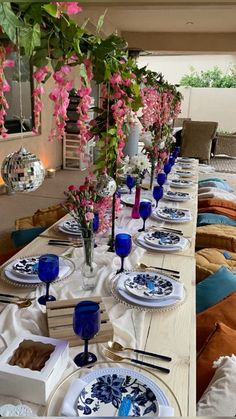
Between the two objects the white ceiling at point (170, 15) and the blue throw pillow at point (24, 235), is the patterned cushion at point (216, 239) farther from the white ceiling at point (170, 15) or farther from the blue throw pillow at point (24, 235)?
the white ceiling at point (170, 15)

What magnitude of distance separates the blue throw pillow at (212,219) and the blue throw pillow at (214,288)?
987 millimetres

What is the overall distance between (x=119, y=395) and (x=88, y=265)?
0.56m

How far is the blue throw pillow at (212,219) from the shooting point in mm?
2740

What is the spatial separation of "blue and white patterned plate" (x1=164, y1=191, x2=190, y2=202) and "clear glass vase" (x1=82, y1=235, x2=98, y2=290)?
134 centimetres

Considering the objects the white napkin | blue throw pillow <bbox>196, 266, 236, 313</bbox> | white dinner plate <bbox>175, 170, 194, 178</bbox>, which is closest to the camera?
the white napkin

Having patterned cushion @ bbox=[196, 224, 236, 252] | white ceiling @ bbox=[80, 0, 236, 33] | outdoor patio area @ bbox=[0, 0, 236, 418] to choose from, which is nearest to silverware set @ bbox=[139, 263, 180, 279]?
outdoor patio area @ bbox=[0, 0, 236, 418]

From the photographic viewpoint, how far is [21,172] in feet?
4.15

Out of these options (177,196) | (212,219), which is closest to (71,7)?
(177,196)

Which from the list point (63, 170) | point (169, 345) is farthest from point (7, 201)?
point (169, 345)

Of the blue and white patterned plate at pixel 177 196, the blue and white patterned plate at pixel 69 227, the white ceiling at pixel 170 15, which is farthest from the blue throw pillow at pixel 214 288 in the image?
the white ceiling at pixel 170 15

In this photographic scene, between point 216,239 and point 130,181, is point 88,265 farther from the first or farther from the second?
point 130,181

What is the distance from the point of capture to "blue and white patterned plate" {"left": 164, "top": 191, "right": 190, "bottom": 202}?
266 centimetres

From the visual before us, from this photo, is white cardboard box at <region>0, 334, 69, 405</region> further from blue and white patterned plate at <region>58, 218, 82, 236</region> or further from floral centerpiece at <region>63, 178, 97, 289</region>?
blue and white patterned plate at <region>58, 218, 82, 236</region>

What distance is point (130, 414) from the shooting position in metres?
0.81
